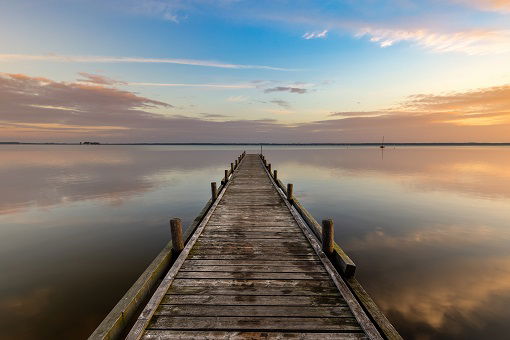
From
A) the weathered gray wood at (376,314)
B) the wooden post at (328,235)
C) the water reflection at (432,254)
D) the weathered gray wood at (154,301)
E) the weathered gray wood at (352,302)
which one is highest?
the wooden post at (328,235)

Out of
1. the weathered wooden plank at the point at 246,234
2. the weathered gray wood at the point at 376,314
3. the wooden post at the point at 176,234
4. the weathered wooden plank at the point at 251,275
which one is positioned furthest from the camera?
the weathered wooden plank at the point at 246,234

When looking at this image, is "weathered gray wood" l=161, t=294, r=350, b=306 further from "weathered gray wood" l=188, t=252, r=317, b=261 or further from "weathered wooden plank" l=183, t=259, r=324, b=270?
"weathered gray wood" l=188, t=252, r=317, b=261

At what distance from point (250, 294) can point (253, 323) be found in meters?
0.69

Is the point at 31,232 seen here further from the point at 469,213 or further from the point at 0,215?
the point at 469,213

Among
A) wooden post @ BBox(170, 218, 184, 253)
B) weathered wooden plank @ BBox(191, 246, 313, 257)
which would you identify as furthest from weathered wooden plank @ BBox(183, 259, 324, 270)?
wooden post @ BBox(170, 218, 184, 253)

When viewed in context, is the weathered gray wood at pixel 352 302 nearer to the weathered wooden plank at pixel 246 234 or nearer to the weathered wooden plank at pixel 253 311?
the weathered wooden plank at pixel 253 311

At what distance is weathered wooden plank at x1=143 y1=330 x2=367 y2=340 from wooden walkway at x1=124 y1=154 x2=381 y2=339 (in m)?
0.01

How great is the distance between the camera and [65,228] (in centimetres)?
1280

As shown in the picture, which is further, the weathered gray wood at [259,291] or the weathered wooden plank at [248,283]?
the weathered wooden plank at [248,283]

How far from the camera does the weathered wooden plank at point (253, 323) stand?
3670 mm

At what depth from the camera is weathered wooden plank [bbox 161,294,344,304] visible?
4.18 metres

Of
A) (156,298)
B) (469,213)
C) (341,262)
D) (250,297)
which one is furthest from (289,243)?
(469,213)

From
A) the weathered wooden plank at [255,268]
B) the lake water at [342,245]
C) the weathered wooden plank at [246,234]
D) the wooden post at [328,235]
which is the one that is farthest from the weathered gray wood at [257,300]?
the lake water at [342,245]

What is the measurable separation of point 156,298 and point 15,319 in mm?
5101
